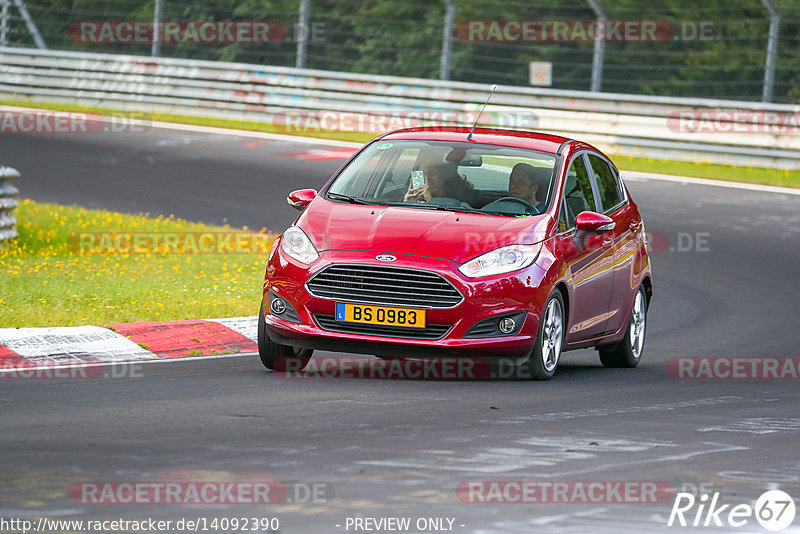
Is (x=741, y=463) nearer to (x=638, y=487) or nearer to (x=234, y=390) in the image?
(x=638, y=487)

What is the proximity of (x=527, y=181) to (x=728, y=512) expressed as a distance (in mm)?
4507

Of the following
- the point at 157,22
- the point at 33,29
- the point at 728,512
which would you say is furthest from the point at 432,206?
the point at 33,29

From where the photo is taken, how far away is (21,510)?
18.6 ft

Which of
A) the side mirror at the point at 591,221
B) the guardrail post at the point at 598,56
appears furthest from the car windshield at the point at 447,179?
the guardrail post at the point at 598,56

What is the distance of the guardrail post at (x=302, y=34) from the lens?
26719 mm

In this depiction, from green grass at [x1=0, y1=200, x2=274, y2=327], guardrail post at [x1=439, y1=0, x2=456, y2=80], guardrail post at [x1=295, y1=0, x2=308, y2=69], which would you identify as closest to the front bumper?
green grass at [x1=0, y1=200, x2=274, y2=327]

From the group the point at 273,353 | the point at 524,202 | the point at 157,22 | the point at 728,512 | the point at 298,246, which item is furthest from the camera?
the point at 157,22

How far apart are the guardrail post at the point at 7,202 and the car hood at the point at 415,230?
6465mm

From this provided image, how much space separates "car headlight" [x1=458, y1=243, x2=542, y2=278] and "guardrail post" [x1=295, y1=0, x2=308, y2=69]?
17.8 m

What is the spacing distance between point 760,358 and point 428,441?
17.0ft

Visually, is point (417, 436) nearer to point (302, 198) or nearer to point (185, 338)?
point (302, 198)

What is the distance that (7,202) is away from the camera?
611 inches

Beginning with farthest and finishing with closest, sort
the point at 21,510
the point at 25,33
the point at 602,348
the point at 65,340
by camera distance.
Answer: the point at 25,33
the point at 602,348
the point at 65,340
the point at 21,510

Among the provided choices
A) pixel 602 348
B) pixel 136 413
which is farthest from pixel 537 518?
pixel 602 348
